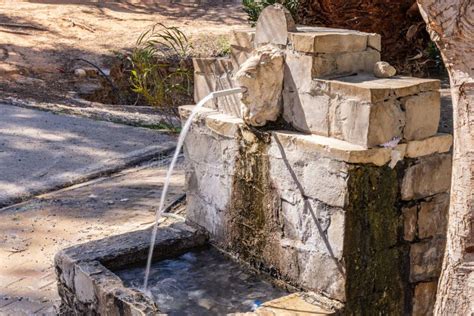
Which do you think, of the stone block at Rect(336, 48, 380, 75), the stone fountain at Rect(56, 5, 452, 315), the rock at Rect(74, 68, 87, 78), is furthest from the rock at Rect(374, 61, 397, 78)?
the rock at Rect(74, 68, 87, 78)

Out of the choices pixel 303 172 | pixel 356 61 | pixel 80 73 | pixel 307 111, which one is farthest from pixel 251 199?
pixel 80 73

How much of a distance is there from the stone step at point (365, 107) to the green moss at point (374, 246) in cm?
17

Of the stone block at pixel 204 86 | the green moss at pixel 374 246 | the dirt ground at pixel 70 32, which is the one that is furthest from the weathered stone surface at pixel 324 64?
the dirt ground at pixel 70 32

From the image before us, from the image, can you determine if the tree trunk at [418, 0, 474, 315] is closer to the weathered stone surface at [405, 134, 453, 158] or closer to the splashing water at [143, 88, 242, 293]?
the weathered stone surface at [405, 134, 453, 158]

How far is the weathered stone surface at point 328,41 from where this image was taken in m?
3.24

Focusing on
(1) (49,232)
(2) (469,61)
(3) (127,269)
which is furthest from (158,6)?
(2) (469,61)

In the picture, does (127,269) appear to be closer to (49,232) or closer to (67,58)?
(49,232)

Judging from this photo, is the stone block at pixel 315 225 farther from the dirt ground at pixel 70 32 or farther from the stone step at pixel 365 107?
the dirt ground at pixel 70 32

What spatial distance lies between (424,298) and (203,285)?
3.41 feet

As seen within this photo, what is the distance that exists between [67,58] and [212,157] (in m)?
8.35

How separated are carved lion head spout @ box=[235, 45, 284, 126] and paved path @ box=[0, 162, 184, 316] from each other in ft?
4.97

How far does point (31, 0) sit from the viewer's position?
14.8 meters

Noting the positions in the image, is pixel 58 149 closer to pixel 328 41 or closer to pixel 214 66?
pixel 214 66

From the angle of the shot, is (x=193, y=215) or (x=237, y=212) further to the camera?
(x=193, y=215)
